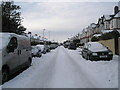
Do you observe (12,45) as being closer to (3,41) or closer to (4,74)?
(3,41)

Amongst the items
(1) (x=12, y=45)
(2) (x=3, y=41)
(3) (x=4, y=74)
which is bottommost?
(3) (x=4, y=74)

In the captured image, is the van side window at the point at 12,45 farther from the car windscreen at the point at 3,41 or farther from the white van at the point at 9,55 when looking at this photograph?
the car windscreen at the point at 3,41

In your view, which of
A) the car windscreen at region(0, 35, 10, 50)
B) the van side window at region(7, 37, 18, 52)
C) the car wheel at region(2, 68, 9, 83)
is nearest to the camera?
the car wheel at region(2, 68, 9, 83)

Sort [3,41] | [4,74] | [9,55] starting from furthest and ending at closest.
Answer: [3,41], [9,55], [4,74]

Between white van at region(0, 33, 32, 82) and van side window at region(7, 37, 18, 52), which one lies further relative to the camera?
van side window at region(7, 37, 18, 52)

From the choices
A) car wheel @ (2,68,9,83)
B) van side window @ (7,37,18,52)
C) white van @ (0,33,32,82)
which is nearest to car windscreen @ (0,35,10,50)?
white van @ (0,33,32,82)

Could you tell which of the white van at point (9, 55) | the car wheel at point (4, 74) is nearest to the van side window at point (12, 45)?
the white van at point (9, 55)

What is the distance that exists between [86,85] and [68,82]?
88cm

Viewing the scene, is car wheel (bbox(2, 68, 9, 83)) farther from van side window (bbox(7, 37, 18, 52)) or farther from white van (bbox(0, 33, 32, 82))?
van side window (bbox(7, 37, 18, 52))

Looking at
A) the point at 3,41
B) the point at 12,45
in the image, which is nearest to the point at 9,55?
the point at 12,45

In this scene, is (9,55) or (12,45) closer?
(9,55)

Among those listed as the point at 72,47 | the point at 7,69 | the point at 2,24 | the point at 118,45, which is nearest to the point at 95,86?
the point at 7,69

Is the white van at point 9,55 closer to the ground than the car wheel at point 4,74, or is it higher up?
higher up

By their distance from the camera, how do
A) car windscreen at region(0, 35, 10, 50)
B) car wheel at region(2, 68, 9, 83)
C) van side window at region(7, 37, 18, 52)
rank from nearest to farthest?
car wheel at region(2, 68, 9, 83), car windscreen at region(0, 35, 10, 50), van side window at region(7, 37, 18, 52)
